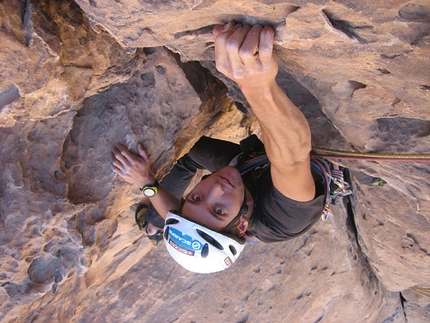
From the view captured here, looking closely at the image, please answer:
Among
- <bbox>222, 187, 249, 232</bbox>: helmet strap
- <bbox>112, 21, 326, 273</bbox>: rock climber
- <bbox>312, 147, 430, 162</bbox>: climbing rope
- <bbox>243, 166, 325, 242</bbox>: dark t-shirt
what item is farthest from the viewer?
<bbox>222, 187, 249, 232</bbox>: helmet strap

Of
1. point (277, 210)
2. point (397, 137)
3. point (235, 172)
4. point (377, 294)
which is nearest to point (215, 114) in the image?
point (235, 172)

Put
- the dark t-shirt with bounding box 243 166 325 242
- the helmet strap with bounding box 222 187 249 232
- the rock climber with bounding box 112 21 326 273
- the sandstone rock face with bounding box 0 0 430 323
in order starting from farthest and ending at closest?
the helmet strap with bounding box 222 187 249 232
the dark t-shirt with bounding box 243 166 325 242
the rock climber with bounding box 112 21 326 273
the sandstone rock face with bounding box 0 0 430 323

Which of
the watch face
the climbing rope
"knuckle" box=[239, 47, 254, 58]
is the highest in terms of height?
"knuckle" box=[239, 47, 254, 58]

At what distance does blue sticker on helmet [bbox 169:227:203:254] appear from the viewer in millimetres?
2031

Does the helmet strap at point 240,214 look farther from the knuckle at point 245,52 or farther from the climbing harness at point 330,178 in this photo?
the knuckle at point 245,52

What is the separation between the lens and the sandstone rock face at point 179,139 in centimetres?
118

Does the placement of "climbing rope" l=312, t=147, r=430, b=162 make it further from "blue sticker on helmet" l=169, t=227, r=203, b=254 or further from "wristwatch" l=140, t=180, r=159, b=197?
"wristwatch" l=140, t=180, r=159, b=197

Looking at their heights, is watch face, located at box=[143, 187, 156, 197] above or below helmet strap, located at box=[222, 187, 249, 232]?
above

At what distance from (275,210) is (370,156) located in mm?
556

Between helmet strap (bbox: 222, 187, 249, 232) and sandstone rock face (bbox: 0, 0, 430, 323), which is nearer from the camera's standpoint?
sandstone rock face (bbox: 0, 0, 430, 323)

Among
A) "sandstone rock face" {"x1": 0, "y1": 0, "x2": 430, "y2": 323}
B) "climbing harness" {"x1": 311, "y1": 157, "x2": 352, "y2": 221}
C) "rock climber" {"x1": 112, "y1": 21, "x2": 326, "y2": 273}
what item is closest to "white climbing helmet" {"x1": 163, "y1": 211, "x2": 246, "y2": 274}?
"rock climber" {"x1": 112, "y1": 21, "x2": 326, "y2": 273}

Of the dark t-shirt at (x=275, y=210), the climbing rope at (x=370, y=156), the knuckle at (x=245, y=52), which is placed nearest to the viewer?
the knuckle at (x=245, y=52)

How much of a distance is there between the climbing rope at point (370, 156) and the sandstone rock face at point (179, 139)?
77mm

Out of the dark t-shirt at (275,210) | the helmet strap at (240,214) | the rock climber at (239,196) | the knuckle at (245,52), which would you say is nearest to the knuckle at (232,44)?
the knuckle at (245,52)
